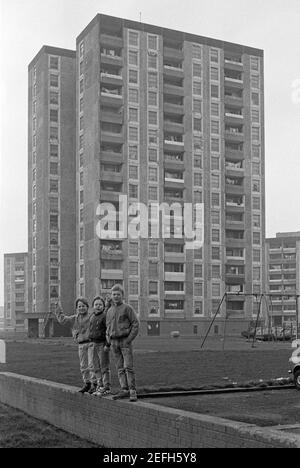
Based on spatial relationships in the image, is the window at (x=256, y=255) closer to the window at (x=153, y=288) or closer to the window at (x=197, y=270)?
the window at (x=197, y=270)

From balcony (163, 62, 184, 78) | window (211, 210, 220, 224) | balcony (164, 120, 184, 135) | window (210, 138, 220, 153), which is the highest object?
balcony (163, 62, 184, 78)

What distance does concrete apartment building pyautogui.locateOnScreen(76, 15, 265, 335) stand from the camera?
276 feet

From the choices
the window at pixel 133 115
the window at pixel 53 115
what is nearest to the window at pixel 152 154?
the window at pixel 133 115

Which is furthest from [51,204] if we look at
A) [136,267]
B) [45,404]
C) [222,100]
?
[45,404]

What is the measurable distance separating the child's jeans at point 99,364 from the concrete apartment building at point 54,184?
8283 centimetres

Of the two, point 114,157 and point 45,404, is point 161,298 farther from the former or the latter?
point 45,404

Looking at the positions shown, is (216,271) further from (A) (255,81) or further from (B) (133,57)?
(B) (133,57)

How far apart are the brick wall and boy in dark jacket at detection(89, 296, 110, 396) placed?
33 centimetres

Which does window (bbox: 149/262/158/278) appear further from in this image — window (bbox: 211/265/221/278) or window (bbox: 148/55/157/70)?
window (bbox: 148/55/157/70)

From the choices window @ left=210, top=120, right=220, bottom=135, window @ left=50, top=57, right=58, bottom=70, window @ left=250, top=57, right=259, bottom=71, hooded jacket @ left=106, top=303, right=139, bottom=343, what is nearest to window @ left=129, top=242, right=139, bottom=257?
window @ left=210, top=120, right=220, bottom=135

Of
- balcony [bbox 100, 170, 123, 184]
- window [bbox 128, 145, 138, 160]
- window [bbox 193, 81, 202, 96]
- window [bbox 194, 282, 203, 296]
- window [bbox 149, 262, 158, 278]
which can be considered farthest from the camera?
window [bbox 193, 81, 202, 96]

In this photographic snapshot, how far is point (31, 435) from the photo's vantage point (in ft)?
34.8

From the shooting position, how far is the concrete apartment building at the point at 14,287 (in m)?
156
